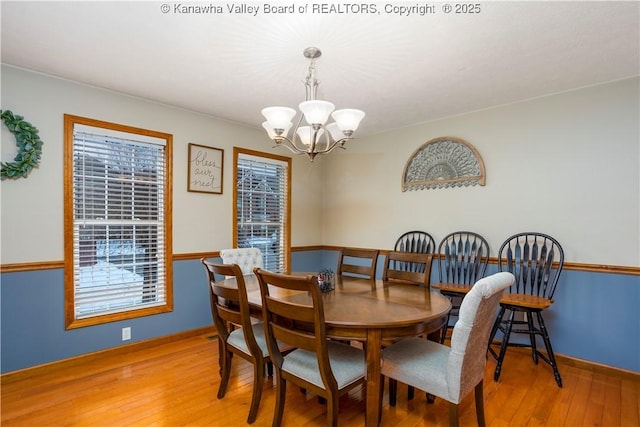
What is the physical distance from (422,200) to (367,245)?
0.99 m

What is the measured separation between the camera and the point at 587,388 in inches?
98.5

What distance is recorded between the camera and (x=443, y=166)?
377 centimetres

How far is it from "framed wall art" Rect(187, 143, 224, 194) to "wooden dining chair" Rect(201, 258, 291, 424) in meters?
1.56

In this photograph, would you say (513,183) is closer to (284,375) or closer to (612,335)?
(612,335)

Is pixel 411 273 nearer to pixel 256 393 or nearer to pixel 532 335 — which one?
pixel 532 335

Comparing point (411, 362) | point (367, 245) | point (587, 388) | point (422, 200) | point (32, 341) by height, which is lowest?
point (587, 388)

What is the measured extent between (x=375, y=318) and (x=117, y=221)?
101 inches

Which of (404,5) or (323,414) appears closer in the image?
(404,5)

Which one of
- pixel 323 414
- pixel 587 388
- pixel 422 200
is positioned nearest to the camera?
pixel 323 414

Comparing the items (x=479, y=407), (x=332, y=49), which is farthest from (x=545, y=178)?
(x=332, y=49)

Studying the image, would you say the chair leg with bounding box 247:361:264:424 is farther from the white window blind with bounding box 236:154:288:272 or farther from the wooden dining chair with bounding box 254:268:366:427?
the white window blind with bounding box 236:154:288:272

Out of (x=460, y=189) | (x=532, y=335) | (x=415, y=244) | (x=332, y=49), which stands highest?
(x=332, y=49)

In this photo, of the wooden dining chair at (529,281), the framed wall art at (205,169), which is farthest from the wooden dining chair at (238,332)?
the wooden dining chair at (529,281)

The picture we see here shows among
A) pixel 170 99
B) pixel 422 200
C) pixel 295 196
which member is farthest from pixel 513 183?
pixel 170 99
